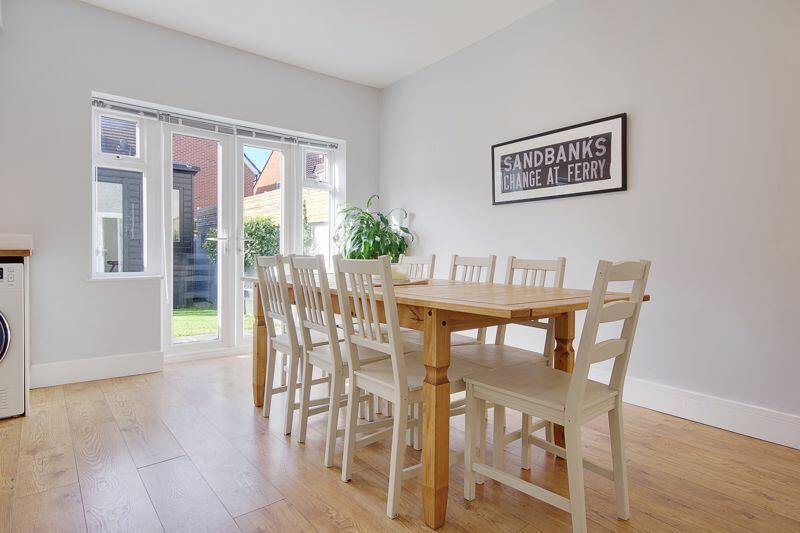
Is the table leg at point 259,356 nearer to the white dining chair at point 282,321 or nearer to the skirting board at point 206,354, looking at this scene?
the white dining chair at point 282,321

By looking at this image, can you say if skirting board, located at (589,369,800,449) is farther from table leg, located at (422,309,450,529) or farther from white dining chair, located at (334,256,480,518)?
table leg, located at (422,309,450,529)

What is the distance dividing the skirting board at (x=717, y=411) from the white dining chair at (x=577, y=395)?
130cm

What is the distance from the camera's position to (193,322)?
13.3 feet

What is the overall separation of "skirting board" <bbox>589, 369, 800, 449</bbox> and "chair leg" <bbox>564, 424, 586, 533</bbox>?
1.65 m

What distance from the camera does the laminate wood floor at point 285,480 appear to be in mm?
1592

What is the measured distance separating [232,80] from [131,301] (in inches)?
81.8

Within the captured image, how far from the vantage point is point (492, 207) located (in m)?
3.77

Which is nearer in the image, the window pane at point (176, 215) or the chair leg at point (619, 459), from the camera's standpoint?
the chair leg at point (619, 459)

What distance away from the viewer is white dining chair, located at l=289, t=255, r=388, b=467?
196 cm

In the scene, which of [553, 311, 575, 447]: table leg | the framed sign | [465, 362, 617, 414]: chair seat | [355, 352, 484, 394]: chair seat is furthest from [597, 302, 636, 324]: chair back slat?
the framed sign

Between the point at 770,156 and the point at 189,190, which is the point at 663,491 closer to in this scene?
the point at 770,156

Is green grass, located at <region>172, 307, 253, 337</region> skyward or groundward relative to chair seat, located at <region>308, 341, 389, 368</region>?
groundward

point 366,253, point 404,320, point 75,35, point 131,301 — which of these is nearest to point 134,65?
point 75,35

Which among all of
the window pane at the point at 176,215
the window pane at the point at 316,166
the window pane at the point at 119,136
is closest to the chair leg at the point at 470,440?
the window pane at the point at 176,215
